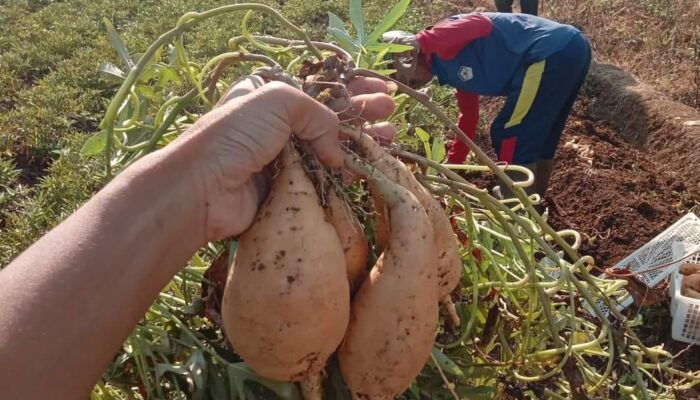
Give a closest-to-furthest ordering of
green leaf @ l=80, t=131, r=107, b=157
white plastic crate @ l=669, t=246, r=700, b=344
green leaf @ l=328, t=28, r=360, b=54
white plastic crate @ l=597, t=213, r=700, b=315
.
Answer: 1. green leaf @ l=80, t=131, r=107, b=157
2. green leaf @ l=328, t=28, r=360, b=54
3. white plastic crate @ l=669, t=246, r=700, b=344
4. white plastic crate @ l=597, t=213, r=700, b=315

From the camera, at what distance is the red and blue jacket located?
3855 mm

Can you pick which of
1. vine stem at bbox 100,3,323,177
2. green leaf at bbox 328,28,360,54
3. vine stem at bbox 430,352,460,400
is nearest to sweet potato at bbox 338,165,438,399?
vine stem at bbox 430,352,460,400

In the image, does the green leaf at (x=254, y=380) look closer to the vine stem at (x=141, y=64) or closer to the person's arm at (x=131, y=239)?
the person's arm at (x=131, y=239)

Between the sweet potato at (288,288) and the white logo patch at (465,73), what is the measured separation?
117 inches

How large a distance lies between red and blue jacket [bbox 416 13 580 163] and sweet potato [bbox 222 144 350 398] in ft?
9.09

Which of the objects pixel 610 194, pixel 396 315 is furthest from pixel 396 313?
pixel 610 194

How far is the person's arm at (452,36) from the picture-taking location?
3.83 meters

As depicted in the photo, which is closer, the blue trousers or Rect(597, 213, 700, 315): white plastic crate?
Rect(597, 213, 700, 315): white plastic crate

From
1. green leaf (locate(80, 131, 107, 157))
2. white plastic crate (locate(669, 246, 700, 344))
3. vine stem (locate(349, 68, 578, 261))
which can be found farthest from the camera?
white plastic crate (locate(669, 246, 700, 344))

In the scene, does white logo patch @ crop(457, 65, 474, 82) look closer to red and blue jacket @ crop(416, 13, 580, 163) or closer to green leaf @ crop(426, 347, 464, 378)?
red and blue jacket @ crop(416, 13, 580, 163)

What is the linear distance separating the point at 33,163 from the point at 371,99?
3.24 m

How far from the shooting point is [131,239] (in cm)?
96

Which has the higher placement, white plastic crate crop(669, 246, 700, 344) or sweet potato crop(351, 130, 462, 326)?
sweet potato crop(351, 130, 462, 326)

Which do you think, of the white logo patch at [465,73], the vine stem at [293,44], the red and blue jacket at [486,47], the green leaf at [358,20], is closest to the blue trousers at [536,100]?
the red and blue jacket at [486,47]
